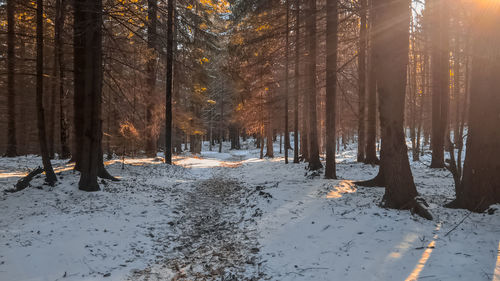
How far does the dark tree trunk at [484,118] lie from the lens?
5.96 m

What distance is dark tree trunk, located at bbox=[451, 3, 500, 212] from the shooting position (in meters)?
5.96

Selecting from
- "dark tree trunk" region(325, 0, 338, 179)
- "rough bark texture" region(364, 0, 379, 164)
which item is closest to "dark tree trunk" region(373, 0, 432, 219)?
"dark tree trunk" region(325, 0, 338, 179)

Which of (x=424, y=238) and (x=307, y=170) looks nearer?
(x=424, y=238)

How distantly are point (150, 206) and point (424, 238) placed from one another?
660cm

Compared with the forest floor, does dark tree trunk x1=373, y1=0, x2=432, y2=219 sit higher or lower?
higher

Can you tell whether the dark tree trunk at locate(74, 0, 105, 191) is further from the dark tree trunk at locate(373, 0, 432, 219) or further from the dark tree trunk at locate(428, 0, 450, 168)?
the dark tree trunk at locate(428, 0, 450, 168)

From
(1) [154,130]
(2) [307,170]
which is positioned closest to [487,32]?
(2) [307,170]

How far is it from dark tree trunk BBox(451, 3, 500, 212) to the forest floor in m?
0.63

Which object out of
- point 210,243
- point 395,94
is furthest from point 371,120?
point 210,243

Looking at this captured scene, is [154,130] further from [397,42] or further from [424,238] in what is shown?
[424,238]

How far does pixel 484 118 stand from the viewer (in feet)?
19.9

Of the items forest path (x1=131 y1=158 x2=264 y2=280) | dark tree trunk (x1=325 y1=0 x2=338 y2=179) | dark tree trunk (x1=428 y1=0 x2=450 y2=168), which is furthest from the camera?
dark tree trunk (x1=428 y1=0 x2=450 y2=168)

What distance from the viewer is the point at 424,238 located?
491cm

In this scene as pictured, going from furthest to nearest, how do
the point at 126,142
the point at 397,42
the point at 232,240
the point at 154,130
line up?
1. the point at 154,130
2. the point at 126,142
3. the point at 397,42
4. the point at 232,240
